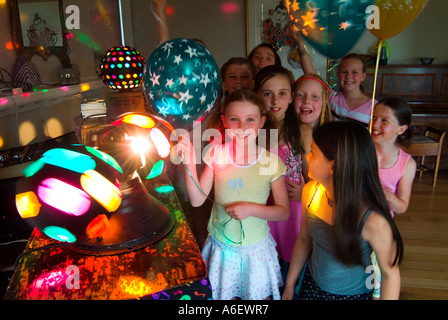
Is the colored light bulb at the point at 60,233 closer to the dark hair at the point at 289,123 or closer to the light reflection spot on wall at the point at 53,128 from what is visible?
the dark hair at the point at 289,123

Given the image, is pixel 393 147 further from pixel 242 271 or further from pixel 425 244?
pixel 425 244

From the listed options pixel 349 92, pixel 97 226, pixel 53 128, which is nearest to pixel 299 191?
pixel 349 92

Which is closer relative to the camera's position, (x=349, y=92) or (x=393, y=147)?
(x=393, y=147)

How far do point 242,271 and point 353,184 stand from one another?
0.58m

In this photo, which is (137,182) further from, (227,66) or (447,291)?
(447,291)

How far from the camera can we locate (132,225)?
0.88 meters

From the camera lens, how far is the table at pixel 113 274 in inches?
27.8

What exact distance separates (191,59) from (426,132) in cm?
405

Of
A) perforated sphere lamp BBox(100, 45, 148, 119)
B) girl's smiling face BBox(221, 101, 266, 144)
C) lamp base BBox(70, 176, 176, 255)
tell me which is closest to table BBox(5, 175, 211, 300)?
lamp base BBox(70, 176, 176, 255)

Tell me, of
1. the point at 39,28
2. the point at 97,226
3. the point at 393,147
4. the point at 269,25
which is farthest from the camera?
the point at 269,25

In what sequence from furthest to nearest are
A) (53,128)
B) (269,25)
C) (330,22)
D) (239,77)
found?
(269,25), (53,128), (239,77), (330,22)

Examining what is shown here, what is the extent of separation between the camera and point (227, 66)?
1.88 meters

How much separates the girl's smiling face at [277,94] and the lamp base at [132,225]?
818 millimetres

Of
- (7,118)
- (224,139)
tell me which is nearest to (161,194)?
(224,139)
